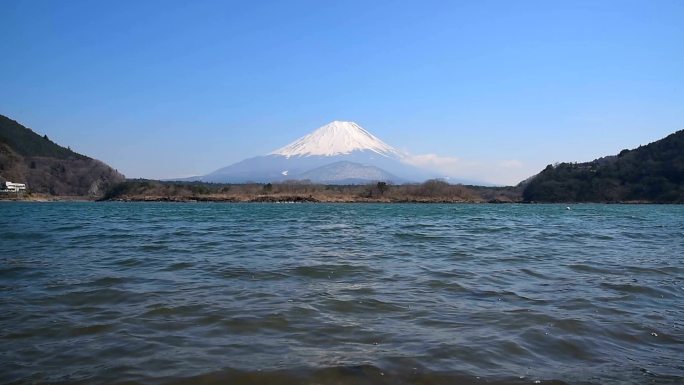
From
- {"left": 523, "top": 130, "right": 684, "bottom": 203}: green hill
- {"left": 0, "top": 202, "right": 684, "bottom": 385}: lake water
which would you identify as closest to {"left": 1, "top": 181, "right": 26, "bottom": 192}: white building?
{"left": 0, "top": 202, "right": 684, "bottom": 385}: lake water

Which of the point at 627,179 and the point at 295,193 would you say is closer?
the point at 627,179

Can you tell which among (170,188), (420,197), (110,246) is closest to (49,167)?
(170,188)

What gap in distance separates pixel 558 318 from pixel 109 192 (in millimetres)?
156966

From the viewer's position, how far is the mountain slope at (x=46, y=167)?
13500 centimetres

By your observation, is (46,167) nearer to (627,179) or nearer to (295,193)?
Result: (295,193)

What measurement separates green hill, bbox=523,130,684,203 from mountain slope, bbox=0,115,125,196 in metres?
143

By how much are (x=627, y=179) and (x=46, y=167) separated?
575 feet

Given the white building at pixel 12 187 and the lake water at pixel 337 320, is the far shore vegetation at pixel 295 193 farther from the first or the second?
the lake water at pixel 337 320

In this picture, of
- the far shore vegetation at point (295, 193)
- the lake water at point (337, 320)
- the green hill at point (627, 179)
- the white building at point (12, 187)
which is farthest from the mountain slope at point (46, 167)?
the lake water at point (337, 320)

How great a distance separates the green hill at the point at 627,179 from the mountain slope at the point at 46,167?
142561 mm

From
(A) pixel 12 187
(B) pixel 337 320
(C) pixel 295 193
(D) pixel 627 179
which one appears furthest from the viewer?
(C) pixel 295 193

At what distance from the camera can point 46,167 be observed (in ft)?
493

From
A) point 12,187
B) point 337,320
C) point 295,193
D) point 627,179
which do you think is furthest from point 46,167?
point 627,179

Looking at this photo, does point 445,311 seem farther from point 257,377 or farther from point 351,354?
point 257,377
